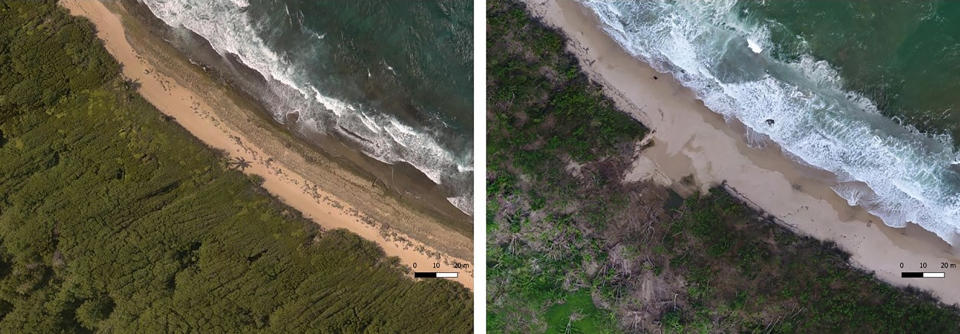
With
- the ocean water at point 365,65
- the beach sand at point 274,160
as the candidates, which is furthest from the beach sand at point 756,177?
the beach sand at point 274,160

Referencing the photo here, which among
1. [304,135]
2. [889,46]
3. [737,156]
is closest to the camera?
[889,46]

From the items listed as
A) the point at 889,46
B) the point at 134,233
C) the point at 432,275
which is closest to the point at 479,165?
the point at 432,275

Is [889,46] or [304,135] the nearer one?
[889,46]

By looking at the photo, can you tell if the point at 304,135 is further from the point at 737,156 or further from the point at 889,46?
the point at 889,46

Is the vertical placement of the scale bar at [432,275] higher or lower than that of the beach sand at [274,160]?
lower

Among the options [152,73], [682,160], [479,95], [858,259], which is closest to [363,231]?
[479,95]

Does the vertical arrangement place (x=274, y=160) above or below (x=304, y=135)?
below

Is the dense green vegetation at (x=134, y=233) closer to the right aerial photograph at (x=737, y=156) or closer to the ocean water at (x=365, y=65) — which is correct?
the ocean water at (x=365, y=65)
